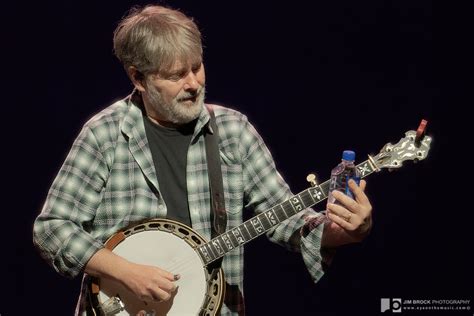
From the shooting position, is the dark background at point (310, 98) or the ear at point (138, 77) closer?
the ear at point (138, 77)

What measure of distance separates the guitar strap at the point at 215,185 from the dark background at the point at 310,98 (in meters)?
1.09

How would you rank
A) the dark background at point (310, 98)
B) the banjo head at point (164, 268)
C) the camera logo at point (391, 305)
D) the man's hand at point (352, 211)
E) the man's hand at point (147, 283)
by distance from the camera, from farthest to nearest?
the camera logo at point (391, 305), the dark background at point (310, 98), the banjo head at point (164, 268), the man's hand at point (147, 283), the man's hand at point (352, 211)

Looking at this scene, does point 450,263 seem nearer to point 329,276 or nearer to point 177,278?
point 329,276

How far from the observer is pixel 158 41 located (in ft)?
9.89

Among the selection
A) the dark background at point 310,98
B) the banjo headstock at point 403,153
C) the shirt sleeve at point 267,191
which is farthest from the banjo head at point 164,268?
the dark background at point 310,98

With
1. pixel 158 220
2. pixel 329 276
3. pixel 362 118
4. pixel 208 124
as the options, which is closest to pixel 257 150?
pixel 208 124

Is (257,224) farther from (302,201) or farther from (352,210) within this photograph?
(352,210)

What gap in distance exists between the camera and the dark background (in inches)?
163

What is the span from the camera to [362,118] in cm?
427

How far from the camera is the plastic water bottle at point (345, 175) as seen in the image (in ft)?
9.18

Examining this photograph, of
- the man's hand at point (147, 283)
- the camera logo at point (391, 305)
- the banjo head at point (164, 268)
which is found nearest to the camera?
the man's hand at point (147, 283)

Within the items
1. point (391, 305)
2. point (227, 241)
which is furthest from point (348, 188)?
point (391, 305)

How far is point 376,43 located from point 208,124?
135 cm

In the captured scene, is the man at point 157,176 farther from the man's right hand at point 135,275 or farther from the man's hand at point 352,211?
the man's hand at point 352,211
